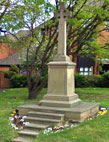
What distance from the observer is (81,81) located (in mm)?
24172

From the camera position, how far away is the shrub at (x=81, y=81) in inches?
945

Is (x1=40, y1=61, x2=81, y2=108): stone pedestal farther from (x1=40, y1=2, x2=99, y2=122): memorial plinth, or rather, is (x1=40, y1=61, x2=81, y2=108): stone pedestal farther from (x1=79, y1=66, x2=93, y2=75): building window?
(x1=79, y1=66, x2=93, y2=75): building window

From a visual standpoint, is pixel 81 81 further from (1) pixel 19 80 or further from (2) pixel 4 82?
(2) pixel 4 82

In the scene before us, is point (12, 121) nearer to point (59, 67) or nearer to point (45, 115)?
point (45, 115)

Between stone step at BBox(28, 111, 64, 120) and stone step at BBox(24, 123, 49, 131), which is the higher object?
stone step at BBox(28, 111, 64, 120)

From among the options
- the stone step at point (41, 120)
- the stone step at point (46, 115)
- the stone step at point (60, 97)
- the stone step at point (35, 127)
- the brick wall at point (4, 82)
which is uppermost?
the stone step at point (60, 97)

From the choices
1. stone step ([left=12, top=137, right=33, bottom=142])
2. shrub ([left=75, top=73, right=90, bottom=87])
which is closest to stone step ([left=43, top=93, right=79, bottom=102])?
stone step ([left=12, top=137, right=33, bottom=142])

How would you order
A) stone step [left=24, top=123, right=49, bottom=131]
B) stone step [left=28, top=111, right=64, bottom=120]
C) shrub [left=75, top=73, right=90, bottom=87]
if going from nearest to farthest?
stone step [left=24, top=123, right=49, bottom=131] → stone step [left=28, top=111, right=64, bottom=120] → shrub [left=75, top=73, right=90, bottom=87]

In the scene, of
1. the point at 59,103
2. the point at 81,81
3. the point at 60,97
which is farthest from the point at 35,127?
the point at 81,81

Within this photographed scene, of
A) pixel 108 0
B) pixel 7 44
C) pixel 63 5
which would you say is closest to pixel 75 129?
pixel 63 5

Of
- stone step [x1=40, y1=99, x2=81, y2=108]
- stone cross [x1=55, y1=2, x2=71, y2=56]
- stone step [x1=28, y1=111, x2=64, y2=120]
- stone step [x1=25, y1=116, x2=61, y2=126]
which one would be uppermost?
stone cross [x1=55, y1=2, x2=71, y2=56]

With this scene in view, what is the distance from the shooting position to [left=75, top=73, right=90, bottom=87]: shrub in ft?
78.8

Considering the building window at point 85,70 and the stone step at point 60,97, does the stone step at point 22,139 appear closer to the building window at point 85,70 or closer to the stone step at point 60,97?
the stone step at point 60,97

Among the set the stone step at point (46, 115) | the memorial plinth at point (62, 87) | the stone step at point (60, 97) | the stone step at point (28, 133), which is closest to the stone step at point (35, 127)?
the stone step at point (28, 133)
